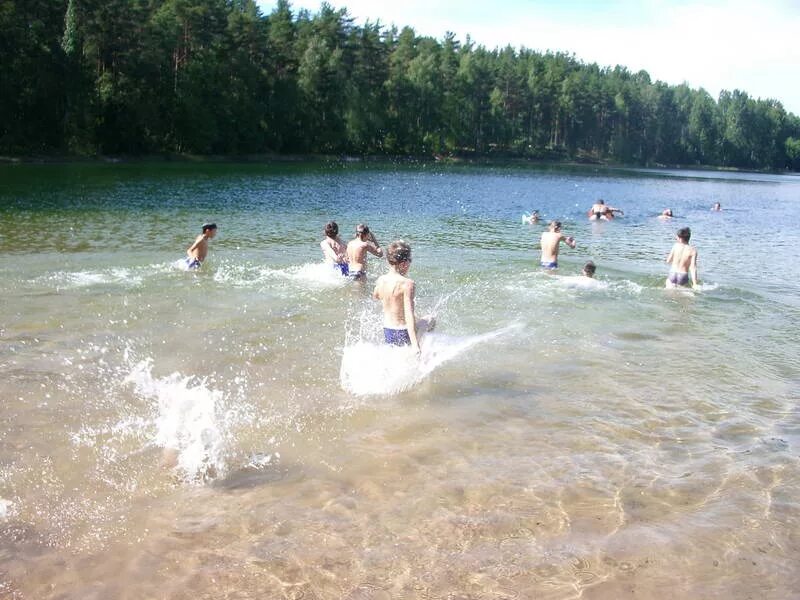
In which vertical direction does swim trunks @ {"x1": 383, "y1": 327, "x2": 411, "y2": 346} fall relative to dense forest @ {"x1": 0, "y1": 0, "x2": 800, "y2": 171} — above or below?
below

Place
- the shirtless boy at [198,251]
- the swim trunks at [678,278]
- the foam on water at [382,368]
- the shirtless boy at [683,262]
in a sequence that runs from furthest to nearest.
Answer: the swim trunks at [678,278] → the shirtless boy at [198,251] → the shirtless boy at [683,262] → the foam on water at [382,368]

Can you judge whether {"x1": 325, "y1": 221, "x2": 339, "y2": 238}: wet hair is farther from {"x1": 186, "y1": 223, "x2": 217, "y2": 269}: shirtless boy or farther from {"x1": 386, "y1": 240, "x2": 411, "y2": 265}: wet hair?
{"x1": 386, "y1": 240, "x2": 411, "y2": 265}: wet hair

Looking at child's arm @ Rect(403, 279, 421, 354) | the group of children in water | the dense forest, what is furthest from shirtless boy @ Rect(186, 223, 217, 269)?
the dense forest

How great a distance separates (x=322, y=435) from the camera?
7.27 m

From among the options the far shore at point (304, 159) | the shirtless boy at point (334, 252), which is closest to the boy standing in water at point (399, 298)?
the shirtless boy at point (334, 252)

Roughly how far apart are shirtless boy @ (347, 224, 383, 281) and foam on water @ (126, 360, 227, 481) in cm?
724

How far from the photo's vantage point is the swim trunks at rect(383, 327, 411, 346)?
8891 millimetres

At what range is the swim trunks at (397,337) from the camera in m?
8.89

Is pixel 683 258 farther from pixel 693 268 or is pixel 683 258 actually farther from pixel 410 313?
pixel 410 313

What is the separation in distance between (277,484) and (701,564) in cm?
362

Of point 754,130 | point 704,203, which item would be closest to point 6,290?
point 704,203

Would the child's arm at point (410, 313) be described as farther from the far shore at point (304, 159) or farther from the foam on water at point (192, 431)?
the far shore at point (304, 159)

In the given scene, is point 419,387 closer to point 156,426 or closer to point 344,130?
point 156,426

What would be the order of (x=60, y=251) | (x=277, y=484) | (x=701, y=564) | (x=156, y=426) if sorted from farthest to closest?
(x=60, y=251)
(x=156, y=426)
(x=277, y=484)
(x=701, y=564)
